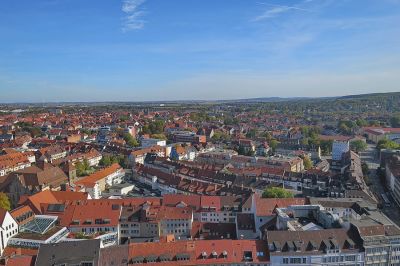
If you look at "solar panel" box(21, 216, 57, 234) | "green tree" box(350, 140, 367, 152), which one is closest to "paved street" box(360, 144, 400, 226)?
"green tree" box(350, 140, 367, 152)

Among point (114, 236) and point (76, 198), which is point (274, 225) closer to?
point (114, 236)

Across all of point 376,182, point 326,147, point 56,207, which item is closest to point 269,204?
point 56,207

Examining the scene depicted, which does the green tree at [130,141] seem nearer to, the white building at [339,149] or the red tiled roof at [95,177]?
the red tiled roof at [95,177]

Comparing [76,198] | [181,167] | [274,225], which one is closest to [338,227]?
[274,225]

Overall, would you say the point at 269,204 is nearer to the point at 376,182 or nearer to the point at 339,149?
the point at 376,182

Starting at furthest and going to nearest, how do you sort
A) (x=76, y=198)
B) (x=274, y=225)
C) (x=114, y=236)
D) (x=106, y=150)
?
1. (x=106, y=150)
2. (x=76, y=198)
3. (x=114, y=236)
4. (x=274, y=225)
